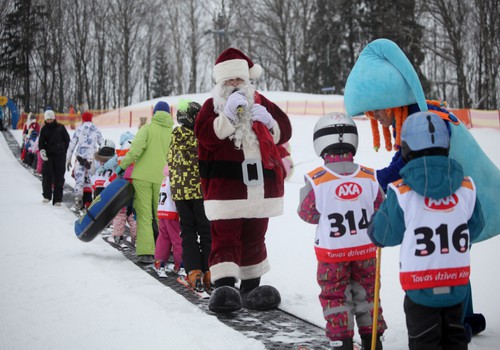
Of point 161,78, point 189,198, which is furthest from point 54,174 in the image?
point 161,78

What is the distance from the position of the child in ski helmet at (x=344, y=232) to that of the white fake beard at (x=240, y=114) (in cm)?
104

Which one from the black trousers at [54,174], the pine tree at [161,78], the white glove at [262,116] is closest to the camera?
the white glove at [262,116]

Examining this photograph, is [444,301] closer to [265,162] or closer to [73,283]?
[265,162]

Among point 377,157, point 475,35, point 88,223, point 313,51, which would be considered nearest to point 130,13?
point 313,51

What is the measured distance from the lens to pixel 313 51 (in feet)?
148

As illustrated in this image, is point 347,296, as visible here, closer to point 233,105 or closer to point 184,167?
point 233,105

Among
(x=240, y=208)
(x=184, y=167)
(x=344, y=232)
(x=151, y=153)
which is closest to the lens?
(x=344, y=232)

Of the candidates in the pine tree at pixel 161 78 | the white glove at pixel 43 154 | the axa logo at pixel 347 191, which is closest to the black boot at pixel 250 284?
the axa logo at pixel 347 191

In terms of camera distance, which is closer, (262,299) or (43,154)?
(262,299)

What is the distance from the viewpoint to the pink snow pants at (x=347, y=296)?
325 centimetres

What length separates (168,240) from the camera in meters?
5.94

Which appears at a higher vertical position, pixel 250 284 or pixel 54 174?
pixel 54 174

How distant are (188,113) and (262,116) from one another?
1278 millimetres

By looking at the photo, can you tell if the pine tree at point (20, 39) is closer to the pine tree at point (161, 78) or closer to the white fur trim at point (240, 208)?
the pine tree at point (161, 78)
